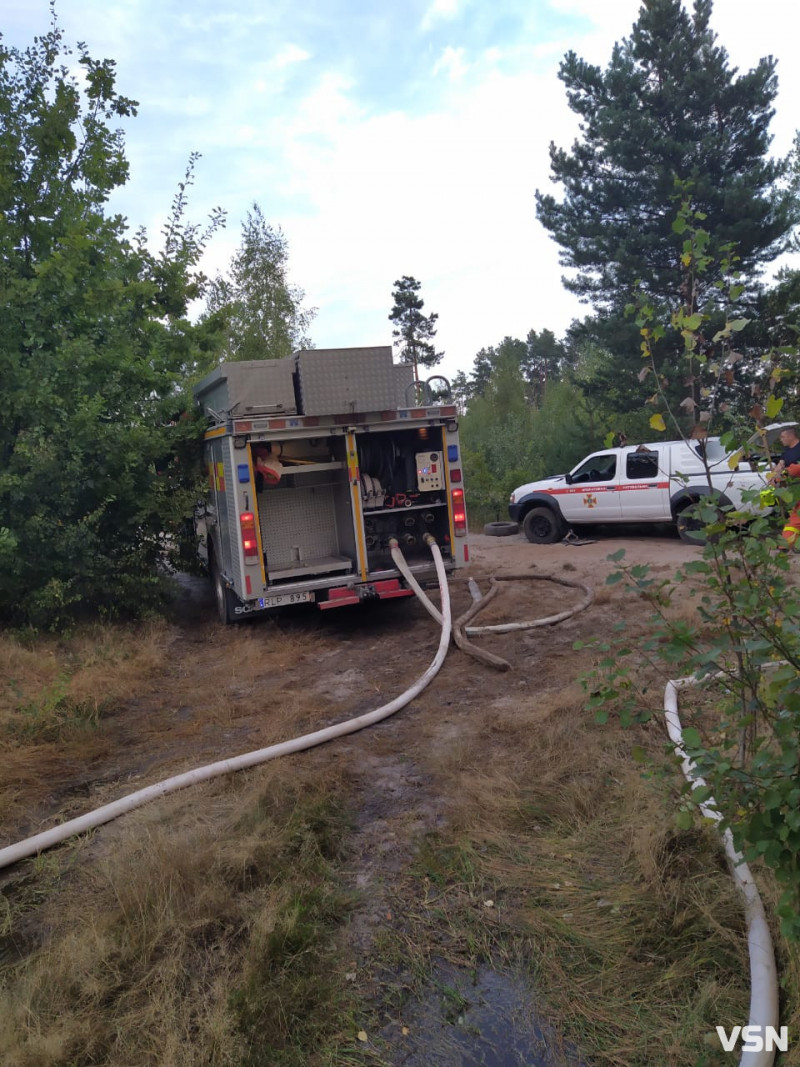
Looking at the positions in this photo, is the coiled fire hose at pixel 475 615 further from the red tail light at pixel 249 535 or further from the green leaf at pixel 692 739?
the green leaf at pixel 692 739

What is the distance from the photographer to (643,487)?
1359cm

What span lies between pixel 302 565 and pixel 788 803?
7324 millimetres

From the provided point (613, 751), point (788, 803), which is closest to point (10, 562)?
point (613, 751)

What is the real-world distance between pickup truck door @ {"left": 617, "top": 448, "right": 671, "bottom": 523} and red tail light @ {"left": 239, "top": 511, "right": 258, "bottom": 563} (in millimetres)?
7466

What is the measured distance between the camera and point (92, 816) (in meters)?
4.35

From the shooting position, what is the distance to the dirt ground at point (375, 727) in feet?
9.43

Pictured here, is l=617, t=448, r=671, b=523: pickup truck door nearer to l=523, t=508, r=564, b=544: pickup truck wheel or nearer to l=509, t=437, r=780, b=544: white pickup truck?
l=509, t=437, r=780, b=544: white pickup truck

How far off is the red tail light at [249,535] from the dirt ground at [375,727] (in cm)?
98

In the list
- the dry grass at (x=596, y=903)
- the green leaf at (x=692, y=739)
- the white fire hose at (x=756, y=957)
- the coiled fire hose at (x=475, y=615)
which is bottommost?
the dry grass at (x=596, y=903)

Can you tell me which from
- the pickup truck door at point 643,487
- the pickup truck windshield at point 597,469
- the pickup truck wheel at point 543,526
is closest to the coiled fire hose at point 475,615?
the pickup truck door at point 643,487

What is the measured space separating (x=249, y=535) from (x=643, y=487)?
7.78 metres

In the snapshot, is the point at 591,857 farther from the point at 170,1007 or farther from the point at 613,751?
the point at 170,1007

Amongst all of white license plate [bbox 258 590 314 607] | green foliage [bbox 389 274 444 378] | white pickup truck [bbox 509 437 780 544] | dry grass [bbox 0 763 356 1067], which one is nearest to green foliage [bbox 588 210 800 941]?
dry grass [bbox 0 763 356 1067]

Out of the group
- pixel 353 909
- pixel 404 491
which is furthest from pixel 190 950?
pixel 404 491
